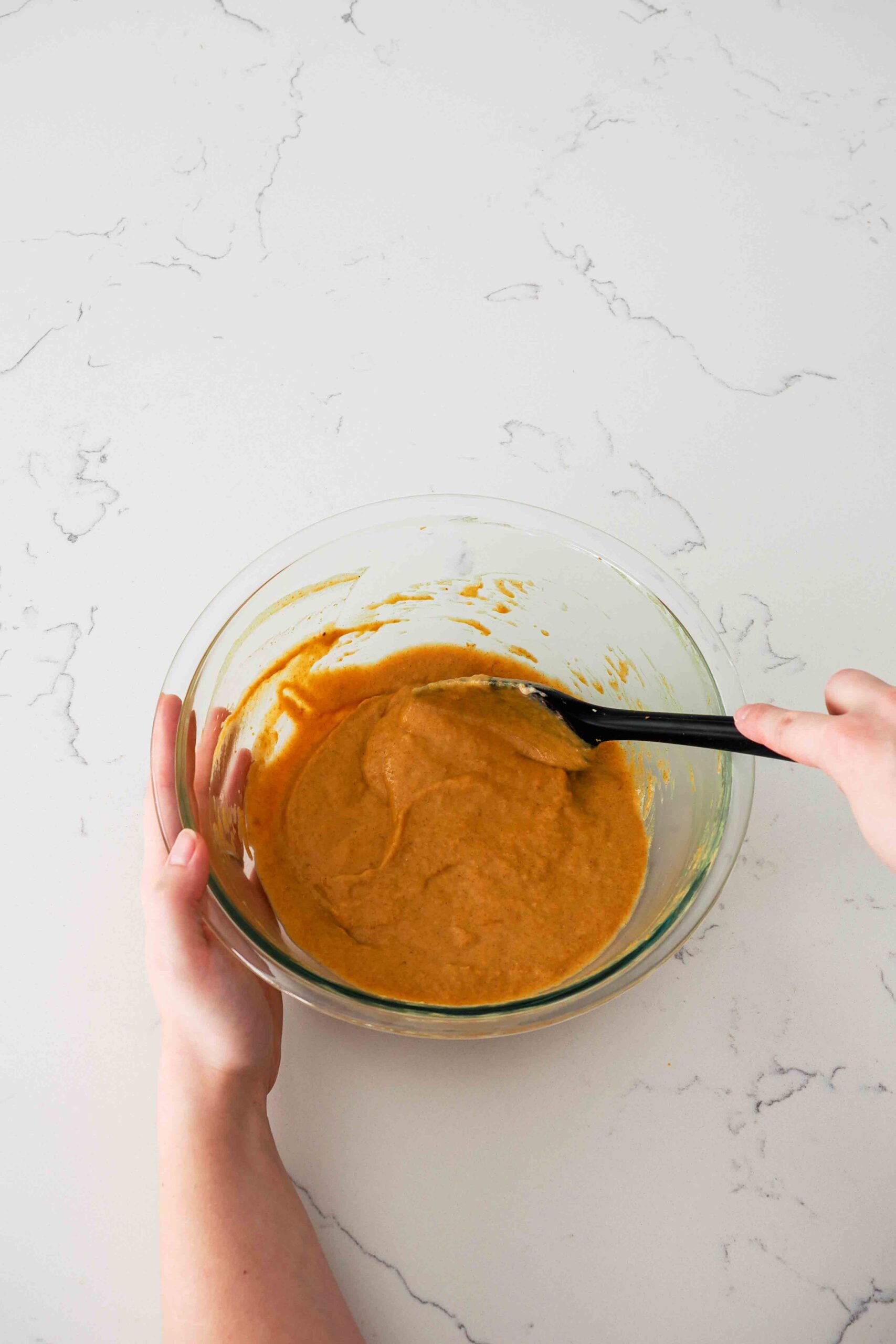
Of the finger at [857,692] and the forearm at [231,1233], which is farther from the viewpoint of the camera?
the forearm at [231,1233]

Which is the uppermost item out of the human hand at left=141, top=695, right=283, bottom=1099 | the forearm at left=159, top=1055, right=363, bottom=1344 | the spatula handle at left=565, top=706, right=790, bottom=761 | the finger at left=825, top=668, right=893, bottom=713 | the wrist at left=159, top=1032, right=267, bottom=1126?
the finger at left=825, top=668, right=893, bottom=713

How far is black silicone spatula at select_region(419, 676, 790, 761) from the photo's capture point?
121cm

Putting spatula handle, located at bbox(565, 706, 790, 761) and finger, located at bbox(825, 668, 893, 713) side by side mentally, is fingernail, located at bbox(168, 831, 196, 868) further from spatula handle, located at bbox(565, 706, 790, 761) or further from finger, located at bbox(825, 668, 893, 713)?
finger, located at bbox(825, 668, 893, 713)

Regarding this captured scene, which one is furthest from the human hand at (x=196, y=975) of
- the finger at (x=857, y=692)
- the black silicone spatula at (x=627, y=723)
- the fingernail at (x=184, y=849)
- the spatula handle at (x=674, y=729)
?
the finger at (x=857, y=692)

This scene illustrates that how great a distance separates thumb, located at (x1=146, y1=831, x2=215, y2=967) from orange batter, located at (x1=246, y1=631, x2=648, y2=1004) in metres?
0.17

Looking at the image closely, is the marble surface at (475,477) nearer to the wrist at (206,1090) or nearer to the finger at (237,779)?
the wrist at (206,1090)

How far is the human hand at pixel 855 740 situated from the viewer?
1042mm

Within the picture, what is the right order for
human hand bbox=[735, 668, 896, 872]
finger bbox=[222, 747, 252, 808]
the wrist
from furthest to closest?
finger bbox=[222, 747, 252, 808] → the wrist → human hand bbox=[735, 668, 896, 872]

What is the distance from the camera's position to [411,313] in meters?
1.79

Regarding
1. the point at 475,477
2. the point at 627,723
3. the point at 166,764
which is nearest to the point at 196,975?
the point at 166,764

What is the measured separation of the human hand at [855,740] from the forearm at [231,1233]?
85 cm

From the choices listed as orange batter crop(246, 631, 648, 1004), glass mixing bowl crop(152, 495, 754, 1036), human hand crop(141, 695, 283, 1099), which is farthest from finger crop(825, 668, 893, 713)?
human hand crop(141, 695, 283, 1099)

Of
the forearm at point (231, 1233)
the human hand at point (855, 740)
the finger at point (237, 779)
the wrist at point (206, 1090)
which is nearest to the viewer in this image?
the human hand at point (855, 740)

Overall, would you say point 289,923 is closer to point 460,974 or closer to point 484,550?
point 460,974
